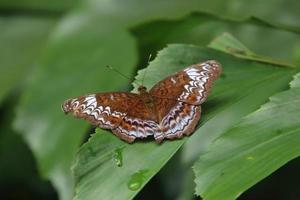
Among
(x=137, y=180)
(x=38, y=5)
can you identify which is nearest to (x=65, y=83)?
(x=38, y=5)

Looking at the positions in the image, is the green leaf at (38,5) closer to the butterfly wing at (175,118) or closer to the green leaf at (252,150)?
the butterfly wing at (175,118)

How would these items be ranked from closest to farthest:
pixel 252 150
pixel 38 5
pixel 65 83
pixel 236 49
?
1. pixel 252 150
2. pixel 236 49
3. pixel 65 83
4. pixel 38 5

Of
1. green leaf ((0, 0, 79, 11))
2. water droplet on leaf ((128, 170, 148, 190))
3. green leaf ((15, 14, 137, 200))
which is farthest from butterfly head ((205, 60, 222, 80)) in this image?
green leaf ((0, 0, 79, 11))

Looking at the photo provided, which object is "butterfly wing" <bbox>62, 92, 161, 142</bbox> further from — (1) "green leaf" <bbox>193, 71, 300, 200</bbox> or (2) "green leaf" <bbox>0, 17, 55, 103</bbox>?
(2) "green leaf" <bbox>0, 17, 55, 103</bbox>

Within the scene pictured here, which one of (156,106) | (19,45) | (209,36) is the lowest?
(19,45)

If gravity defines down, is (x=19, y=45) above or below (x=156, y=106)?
below

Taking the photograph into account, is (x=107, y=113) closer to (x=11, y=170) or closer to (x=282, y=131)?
(x=282, y=131)

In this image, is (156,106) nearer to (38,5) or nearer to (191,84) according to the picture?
(191,84)

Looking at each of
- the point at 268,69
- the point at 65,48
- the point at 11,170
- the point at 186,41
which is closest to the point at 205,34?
the point at 186,41
